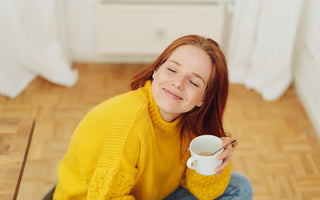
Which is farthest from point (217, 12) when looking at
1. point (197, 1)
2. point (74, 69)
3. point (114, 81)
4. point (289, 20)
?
point (74, 69)

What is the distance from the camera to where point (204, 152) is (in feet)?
4.41

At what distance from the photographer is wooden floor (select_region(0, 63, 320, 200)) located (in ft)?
7.20

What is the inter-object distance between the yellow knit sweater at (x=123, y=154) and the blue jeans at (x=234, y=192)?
46 millimetres

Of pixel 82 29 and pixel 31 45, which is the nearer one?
pixel 31 45

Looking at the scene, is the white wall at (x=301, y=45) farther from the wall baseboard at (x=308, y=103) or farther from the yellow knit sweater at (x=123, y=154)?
the yellow knit sweater at (x=123, y=154)

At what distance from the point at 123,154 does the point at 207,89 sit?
340 millimetres

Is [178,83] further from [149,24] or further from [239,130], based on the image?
[149,24]

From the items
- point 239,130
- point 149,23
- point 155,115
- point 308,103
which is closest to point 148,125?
point 155,115

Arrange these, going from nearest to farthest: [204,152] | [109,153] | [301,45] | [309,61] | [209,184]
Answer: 1. [109,153]
2. [204,152]
3. [209,184]
4. [309,61]
5. [301,45]

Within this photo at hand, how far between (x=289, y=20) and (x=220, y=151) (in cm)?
153

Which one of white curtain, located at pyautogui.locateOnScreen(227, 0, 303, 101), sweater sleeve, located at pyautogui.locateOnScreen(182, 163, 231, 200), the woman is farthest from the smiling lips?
white curtain, located at pyautogui.locateOnScreen(227, 0, 303, 101)

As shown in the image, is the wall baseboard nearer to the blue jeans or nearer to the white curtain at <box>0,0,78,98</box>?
the blue jeans

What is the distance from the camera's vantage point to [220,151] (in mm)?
1286

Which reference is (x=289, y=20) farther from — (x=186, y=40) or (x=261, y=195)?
(x=186, y=40)
